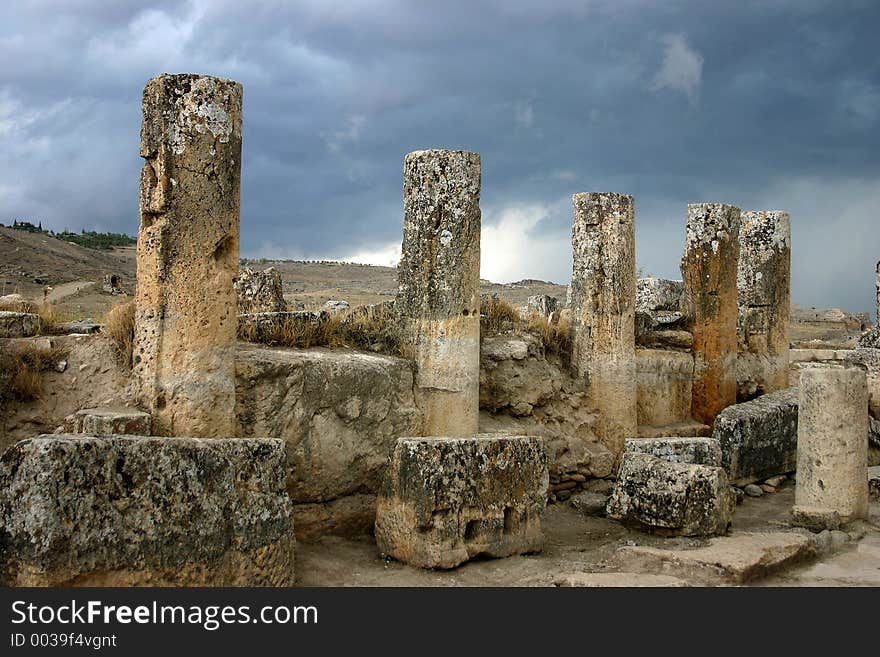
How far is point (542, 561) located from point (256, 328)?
394 cm

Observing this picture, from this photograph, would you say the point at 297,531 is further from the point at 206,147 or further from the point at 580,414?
the point at 580,414

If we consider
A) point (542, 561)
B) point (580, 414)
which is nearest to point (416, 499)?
point (542, 561)

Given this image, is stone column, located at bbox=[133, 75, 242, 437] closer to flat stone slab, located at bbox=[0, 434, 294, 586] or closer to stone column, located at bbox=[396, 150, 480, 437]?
A: flat stone slab, located at bbox=[0, 434, 294, 586]

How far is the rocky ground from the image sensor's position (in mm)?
8055

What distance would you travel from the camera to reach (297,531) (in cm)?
928

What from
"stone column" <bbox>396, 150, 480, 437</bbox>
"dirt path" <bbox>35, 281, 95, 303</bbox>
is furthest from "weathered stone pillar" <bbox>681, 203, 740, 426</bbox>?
"dirt path" <bbox>35, 281, 95, 303</bbox>

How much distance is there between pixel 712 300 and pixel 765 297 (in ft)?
5.21

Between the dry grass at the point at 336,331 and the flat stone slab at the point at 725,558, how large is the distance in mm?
3787

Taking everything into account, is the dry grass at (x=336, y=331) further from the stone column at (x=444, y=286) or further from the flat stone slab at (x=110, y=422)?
the flat stone slab at (x=110, y=422)

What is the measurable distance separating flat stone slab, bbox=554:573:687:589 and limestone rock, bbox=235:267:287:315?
6.49 metres

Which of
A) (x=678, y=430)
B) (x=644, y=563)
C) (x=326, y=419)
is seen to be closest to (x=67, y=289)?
(x=326, y=419)

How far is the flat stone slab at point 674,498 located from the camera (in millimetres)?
9750

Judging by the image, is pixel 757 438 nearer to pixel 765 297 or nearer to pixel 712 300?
pixel 712 300

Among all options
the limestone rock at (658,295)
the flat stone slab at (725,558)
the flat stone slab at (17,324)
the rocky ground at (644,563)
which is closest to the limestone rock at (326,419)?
the rocky ground at (644,563)
